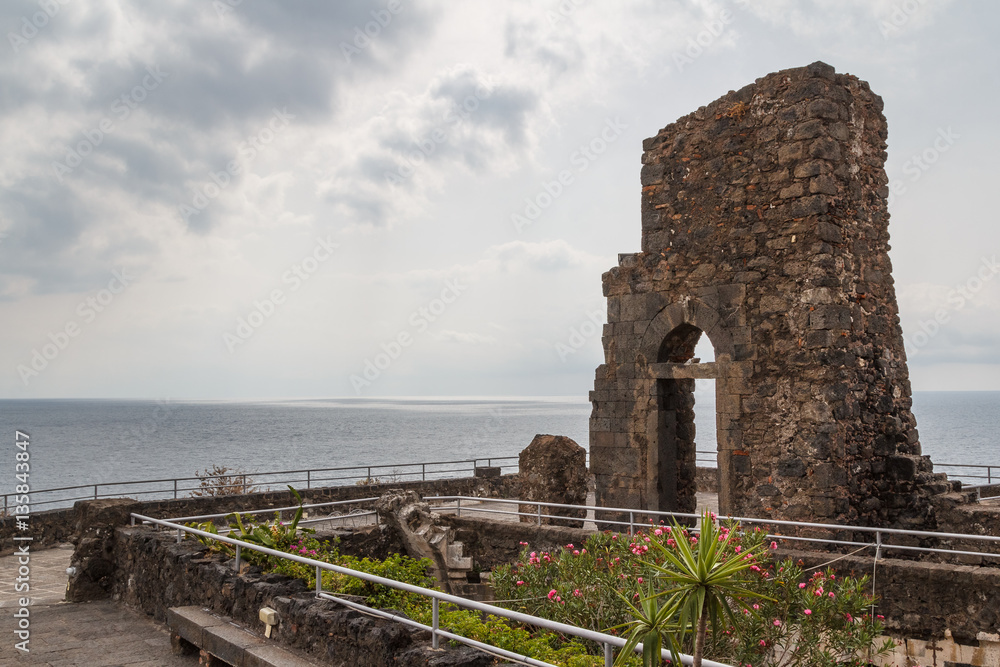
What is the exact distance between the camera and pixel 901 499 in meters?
11.9

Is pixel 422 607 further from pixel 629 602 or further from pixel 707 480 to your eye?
pixel 707 480

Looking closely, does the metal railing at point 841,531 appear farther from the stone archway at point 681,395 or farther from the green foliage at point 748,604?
the stone archway at point 681,395

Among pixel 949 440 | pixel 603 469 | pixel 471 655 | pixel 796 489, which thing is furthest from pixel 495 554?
pixel 949 440

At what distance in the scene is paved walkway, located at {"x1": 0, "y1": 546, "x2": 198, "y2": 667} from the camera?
786 centimetres

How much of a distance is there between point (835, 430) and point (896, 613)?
3125 mm

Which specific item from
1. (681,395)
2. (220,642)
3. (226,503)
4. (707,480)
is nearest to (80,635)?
(220,642)

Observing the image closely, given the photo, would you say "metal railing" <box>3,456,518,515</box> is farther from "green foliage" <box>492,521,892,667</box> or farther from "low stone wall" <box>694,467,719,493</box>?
"green foliage" <box>492,521,892,667</box>

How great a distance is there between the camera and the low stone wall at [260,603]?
19.6ft

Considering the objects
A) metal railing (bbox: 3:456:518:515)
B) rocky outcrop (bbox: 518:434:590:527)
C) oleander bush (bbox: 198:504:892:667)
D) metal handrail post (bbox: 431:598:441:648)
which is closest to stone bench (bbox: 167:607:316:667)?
oleander bush (bbox: 198:504:892:667)

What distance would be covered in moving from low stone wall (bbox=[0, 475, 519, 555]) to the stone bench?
5.16 metres

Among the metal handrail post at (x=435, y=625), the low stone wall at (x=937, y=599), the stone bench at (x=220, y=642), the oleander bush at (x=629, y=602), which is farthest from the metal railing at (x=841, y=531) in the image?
the stone bench at (x=220, y=642)

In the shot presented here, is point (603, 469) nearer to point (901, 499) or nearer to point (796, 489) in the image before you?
point (796, 489)

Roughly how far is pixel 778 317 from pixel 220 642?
343 inches

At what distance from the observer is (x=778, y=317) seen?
471 inches
